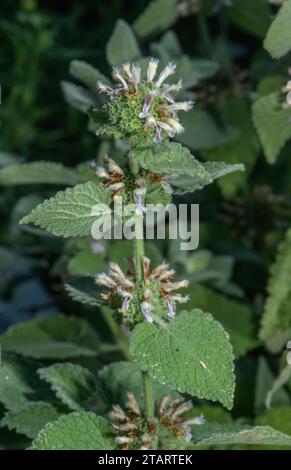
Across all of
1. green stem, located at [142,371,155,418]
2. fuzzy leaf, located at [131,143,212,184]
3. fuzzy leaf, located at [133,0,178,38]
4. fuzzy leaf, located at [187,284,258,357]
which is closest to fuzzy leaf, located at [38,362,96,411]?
green stem, located at [142,371,155,418]

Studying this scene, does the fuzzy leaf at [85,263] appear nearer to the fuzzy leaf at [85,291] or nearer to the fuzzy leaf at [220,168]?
the fuzzy leaf at [85,291]

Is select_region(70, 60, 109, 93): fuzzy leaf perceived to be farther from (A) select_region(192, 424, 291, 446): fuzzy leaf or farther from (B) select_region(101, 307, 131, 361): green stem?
(A) select_region(192, 424, 291, 446): fuzzy leaf

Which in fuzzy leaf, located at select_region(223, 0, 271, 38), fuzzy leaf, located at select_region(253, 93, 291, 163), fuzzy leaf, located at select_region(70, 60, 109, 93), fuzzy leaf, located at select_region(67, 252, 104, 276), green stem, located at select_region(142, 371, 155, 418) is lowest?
green stem, located at select_region(142, 371, 155, 418)

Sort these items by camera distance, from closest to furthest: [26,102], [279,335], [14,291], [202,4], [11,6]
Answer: [279,335]
[202,4]
[14,291]
[26,102]
[11,6]

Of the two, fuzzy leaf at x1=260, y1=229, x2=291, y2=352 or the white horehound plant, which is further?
fuzzy leaf at x1=260, y1=229, x2=291, y2=352

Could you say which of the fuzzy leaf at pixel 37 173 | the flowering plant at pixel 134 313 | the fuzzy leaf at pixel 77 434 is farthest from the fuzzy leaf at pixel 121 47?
the fuzzy leaf at pixel 77 434
